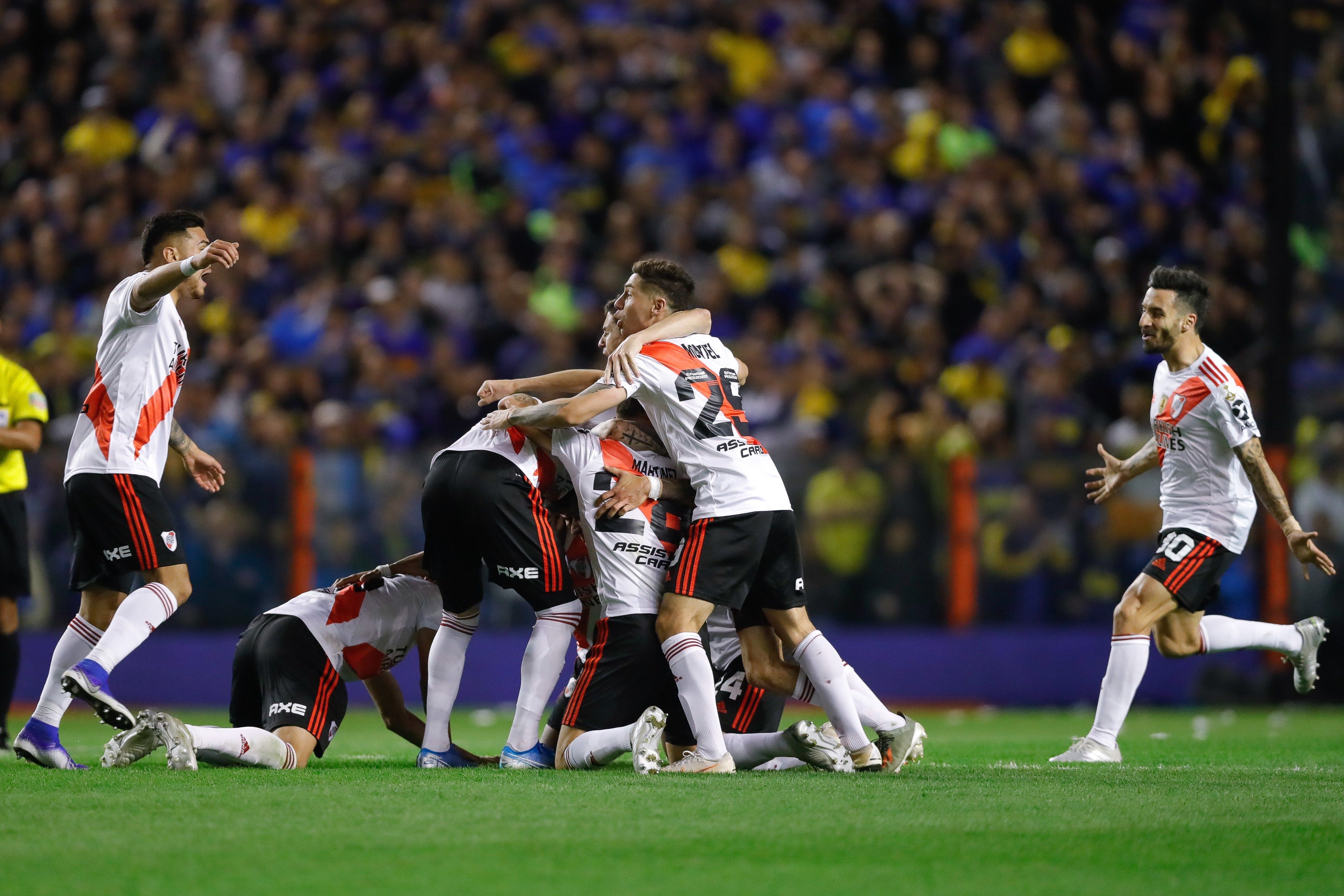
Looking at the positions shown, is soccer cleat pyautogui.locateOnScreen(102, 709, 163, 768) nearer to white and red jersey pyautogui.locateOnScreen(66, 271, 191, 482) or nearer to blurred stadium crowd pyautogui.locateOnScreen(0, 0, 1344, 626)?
white and red jersey pyautogui.locateOnScreen(66, 271, 191, 482)

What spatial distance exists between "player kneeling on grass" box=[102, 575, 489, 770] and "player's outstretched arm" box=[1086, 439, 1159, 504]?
3.61 meters

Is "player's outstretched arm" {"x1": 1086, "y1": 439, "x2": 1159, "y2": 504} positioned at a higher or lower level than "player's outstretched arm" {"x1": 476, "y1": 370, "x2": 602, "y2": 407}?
lower

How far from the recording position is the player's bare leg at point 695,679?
6.35 m

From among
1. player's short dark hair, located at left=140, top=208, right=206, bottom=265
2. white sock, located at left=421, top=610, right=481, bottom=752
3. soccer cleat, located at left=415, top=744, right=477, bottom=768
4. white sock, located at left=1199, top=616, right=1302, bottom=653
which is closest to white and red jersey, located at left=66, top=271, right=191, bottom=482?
player's short dark hair, located at left=140, top=208, right=206, bottom=265

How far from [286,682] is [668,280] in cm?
248

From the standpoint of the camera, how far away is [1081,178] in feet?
51.3

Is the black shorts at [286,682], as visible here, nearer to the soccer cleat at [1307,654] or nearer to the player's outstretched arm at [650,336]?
the player's outstretched arm at [650,336]

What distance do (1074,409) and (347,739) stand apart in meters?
7.11

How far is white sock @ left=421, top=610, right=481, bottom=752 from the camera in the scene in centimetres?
684

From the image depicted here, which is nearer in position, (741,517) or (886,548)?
(741,517)

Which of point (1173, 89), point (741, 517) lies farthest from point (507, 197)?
point (741, 517)

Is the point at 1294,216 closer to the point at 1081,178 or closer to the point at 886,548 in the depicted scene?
the point at 1081,178

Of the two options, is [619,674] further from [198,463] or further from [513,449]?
[198,463]

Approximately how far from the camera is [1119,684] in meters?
7.67
